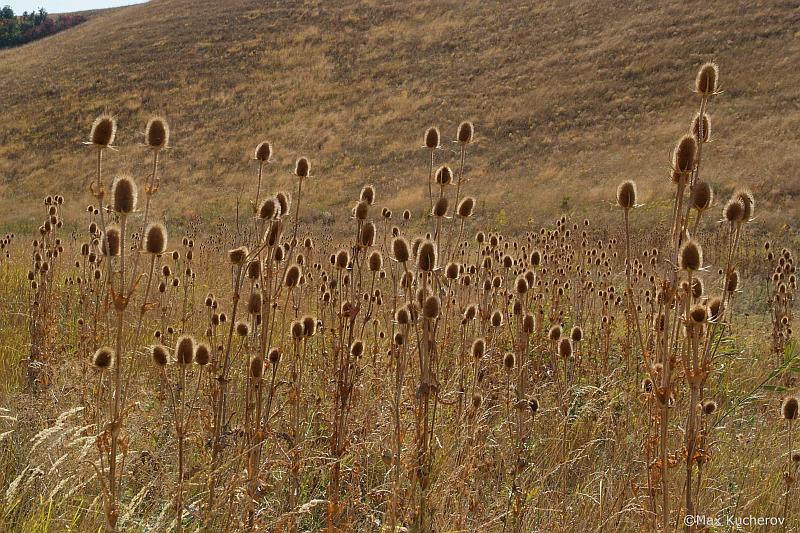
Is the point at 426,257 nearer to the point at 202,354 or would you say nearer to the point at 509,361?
the point at 202,354

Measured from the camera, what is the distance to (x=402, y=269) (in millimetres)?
6211

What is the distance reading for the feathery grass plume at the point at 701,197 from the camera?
240 centimetres

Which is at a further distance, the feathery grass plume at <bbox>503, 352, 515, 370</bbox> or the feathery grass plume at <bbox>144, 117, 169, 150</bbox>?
the feathery grass plume at <bbox>503, 352, 515, 370</bbox>

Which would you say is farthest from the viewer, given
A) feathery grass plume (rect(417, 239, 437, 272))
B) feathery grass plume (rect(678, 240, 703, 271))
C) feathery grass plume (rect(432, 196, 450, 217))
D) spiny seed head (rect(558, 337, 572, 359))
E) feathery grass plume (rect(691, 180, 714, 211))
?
spiny seed head (rect(558, 337, 572, 359))

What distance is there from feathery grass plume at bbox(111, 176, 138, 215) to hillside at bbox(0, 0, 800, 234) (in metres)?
16.7

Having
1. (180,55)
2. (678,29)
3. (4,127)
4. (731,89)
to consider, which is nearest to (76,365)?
(731,89)

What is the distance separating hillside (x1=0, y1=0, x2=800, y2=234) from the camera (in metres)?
24.7

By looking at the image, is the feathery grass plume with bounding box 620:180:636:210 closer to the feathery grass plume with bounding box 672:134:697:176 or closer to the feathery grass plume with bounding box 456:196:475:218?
the feathery grass plume with bounding box 672:134:697:176

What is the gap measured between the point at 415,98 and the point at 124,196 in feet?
114

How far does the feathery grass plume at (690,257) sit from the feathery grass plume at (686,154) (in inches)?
12.1

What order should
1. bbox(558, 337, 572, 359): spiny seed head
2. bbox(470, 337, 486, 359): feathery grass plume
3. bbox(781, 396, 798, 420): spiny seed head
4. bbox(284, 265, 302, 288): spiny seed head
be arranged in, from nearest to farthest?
bbox(781, 396, 798, 420): spiny seed head
bbox(284, 265, 302, 288): spiny seed head
bbox(470, 337, 486, 359): feathery grass plume
bbox(558, 337, 572, 359): spiny seed head

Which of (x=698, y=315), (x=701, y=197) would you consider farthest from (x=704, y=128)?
(x=698, y=315)

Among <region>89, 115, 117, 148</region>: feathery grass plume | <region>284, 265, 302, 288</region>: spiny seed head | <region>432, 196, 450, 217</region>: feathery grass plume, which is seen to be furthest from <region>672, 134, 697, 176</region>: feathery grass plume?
<region>89, 115, 117, 148</region>: feathery grass plume

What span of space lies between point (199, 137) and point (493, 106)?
15663 mm
